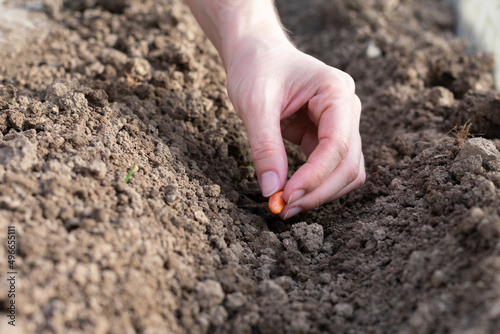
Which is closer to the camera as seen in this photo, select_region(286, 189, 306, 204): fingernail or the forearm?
select_region(286, 189, 306, 204): fingernail

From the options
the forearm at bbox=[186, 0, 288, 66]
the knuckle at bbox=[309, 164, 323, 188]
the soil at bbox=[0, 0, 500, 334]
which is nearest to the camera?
the soil at bbox=[0, 0, 500, 334]

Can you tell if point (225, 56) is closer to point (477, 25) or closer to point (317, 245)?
point (317, 245)

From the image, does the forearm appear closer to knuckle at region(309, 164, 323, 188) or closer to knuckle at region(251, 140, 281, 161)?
knuckle at region(251, 140, 281, 161)

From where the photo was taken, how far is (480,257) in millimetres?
1410

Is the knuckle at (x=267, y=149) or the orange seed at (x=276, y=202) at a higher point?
the knuckle at (x=267, y=149)

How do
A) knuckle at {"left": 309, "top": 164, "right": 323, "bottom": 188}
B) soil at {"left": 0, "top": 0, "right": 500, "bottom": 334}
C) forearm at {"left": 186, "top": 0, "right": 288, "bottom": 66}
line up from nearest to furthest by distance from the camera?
soil at {"left": 0, "top": 0, "right": 500, "bottom": 334} < knuckle at {"left": 309, "top": 164, "right": 323, "bottom": 188} < forearm at {"left": 186, "top": 0, "right": 288, "bottom": 66}

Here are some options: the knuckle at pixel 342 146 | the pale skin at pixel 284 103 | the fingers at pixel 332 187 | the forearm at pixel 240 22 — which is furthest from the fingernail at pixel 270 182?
the forearm at pixel 240 22

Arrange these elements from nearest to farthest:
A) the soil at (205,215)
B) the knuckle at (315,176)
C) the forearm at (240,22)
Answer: the soil at (205,215)
the knuckle at (315,176)
the forearm at (240,22)

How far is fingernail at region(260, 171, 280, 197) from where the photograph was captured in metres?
1.98

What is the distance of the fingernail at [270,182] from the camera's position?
77.8 inches

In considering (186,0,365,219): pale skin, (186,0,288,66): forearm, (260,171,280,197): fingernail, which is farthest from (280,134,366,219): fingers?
(186,0,288,66): forearm

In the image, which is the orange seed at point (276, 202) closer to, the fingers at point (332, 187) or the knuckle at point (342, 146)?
the fingers at point (332, 187)

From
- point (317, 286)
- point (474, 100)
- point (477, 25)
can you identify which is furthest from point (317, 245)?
point (477, 25)

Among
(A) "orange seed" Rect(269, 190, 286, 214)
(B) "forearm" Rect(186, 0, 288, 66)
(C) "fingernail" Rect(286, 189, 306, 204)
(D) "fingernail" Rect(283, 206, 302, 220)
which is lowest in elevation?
(D) "fingernail" Rect(283, 206, 302, 220)
